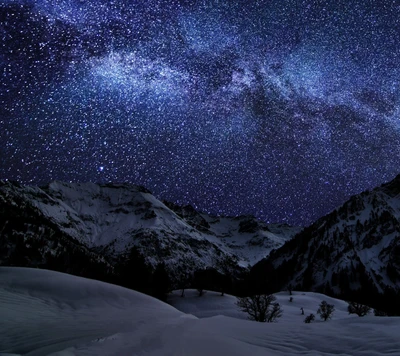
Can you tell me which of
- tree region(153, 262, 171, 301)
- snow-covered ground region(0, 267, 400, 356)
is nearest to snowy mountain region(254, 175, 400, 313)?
tree region(153, 262, 171, 301)

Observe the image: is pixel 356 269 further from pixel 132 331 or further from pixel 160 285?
pixel 132 331

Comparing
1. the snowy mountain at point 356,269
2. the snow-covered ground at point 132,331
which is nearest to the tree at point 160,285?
the snow-covered ground at point 132,331

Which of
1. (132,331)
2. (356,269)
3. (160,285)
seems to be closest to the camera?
(132,331)

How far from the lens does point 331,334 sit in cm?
1119

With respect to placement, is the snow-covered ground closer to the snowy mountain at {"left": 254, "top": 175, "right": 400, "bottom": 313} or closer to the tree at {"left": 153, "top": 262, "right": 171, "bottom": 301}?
the tree at {"left": 153, "top": 262, "right": 171, "bottom": 301}

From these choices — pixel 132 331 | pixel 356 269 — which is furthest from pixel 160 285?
pixel 356 269

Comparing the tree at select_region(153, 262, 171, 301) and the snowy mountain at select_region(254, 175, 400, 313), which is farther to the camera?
the snowy mountain at select_region(254, 175, 400, 313)

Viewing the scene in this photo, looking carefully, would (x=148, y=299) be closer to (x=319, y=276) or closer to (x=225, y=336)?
(x=225, y=336)

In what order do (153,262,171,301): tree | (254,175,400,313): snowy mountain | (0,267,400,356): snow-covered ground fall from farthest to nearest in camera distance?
(254,175,400,313): snowy mountain < (153,262,171,301): tree < (0,267,400,356): snow-covered ground

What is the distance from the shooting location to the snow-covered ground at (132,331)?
9.46 metres

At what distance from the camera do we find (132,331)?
40.6 ft

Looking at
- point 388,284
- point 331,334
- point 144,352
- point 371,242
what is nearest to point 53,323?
point 144,352

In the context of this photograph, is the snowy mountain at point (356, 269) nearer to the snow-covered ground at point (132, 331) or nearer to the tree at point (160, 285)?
the tree at point (160, 285)

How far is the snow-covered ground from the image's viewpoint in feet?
31.0
